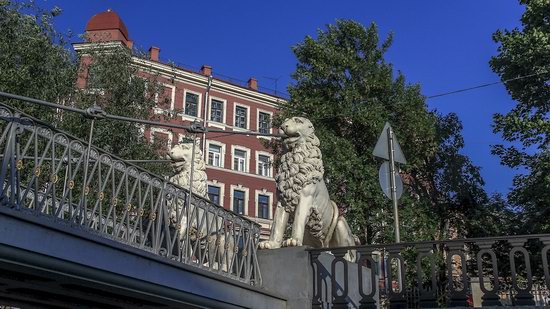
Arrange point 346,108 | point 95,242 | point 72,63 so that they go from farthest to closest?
point 346,108, point 72,63, point 95,242

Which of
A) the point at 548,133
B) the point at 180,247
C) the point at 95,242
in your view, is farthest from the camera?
the point at 548,133

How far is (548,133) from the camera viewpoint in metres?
20.9

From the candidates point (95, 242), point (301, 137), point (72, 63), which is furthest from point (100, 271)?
point (72, 63)

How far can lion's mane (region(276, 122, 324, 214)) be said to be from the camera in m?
8.93

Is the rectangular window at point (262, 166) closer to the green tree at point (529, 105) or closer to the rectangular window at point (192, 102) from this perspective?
the rectangular window at point (192, 102)

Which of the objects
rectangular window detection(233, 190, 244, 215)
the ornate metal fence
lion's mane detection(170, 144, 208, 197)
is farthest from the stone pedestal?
rectangular window detection(233, 190, 244, 215)

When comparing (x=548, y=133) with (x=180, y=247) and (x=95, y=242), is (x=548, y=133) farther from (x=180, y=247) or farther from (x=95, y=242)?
(x=95, y=242)

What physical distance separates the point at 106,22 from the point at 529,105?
30.3 metres

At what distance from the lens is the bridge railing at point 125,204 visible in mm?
5613

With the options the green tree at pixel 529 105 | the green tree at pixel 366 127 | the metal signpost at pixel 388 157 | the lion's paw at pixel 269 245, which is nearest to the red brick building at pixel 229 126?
the green tree at pixel 366 127

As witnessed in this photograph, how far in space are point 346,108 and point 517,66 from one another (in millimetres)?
6924

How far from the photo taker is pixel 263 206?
44.3 metres

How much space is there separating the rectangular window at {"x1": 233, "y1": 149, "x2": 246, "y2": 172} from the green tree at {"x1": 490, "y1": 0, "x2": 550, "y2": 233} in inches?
933

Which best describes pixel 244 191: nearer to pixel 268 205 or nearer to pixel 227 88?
pixel 268 205
